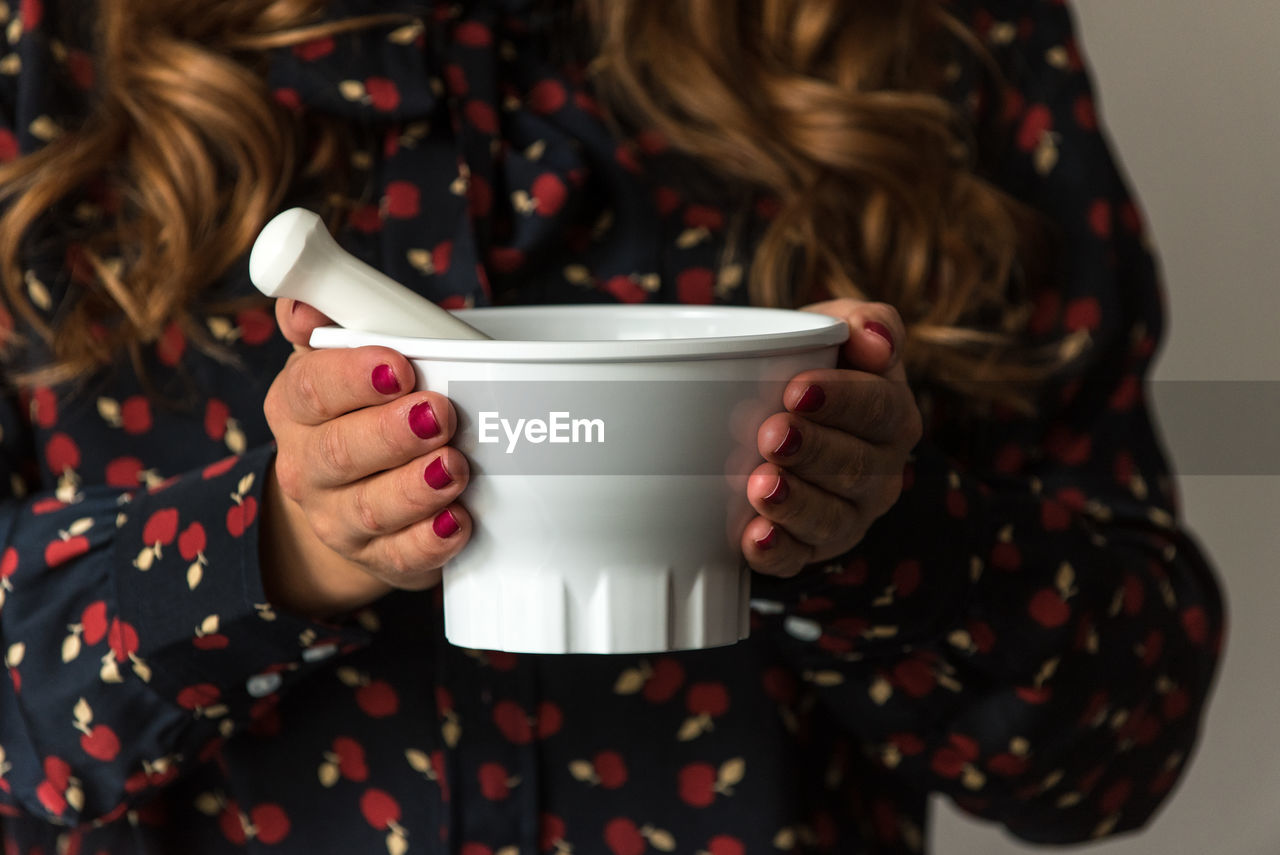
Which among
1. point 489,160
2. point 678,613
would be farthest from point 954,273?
point 678,613

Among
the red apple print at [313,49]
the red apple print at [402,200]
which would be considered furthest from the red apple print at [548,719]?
the red apple print at [313,49]

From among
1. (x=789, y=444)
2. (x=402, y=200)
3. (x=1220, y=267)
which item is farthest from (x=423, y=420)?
(x=1220, y=267)

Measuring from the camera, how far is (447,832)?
729 mm

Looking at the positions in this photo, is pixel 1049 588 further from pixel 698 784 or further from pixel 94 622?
pixel 94 622

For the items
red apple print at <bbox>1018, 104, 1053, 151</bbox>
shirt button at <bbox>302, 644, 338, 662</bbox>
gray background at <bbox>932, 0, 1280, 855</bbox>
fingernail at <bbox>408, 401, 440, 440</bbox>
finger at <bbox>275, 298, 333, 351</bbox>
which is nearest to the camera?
fingernail at <bbox>408, 401, 440, 440</bbox>

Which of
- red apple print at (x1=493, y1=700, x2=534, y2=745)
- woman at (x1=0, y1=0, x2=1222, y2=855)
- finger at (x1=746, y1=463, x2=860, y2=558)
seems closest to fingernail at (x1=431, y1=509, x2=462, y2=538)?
finger at (x1=746, y1=463, x2=860, y2=558)

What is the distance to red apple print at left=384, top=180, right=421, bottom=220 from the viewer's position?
73 cm

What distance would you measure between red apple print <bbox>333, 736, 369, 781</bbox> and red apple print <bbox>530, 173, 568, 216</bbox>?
1.19 feet

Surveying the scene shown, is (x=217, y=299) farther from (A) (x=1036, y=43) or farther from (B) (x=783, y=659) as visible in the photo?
(A) (x=1036, y=43)

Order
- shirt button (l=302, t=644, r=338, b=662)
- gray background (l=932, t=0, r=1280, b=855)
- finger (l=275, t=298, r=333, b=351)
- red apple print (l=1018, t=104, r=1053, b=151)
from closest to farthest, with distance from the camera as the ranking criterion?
finger (l=275, t=298, r=333, b=351) < shirt button (l=302, t=644, r=338, b=662) < red apple print (l=1018, t=104, r=1053, b=151) < gray background (l=932, t=0, r=1280, b=855)

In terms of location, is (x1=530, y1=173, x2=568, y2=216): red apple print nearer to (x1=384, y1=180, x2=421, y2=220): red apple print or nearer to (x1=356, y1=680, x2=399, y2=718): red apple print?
(x1=384, y1=180, x2=421, y2=220): red apple print

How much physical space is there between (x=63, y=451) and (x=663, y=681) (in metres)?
0.41

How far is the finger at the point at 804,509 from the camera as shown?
1.39 feet

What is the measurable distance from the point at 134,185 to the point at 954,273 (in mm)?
553
